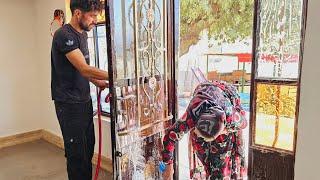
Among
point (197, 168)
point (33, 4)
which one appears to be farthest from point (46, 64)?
point (197, 168)

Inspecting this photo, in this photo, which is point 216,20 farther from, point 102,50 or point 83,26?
point 102,50

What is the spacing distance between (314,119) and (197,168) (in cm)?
75

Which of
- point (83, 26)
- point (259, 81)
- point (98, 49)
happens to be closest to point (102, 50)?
point (98, 49)

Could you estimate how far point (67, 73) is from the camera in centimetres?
207

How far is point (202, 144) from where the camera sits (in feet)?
5.02

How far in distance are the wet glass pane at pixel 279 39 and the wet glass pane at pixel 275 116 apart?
0.08m

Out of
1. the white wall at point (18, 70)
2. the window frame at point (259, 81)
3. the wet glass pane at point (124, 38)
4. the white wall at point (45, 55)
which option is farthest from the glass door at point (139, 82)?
the white wall at point (18, 70)

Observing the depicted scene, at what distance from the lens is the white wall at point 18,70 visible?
11.2ft

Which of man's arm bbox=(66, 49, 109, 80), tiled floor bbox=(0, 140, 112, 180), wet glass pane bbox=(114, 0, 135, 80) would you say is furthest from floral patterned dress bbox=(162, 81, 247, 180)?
tiled floor bbox=(0, 140, 112, 180)

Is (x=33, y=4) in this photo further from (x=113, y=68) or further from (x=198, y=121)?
(x=198, y=121)

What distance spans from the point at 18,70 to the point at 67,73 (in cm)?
183

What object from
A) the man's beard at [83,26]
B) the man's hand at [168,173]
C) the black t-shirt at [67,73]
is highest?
the man's beard at [83,26]

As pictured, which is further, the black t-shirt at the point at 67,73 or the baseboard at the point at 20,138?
the baseboard at the point at 20,138

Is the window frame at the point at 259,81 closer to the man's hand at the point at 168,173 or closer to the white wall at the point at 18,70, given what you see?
the man's hand at the point at 168,173
